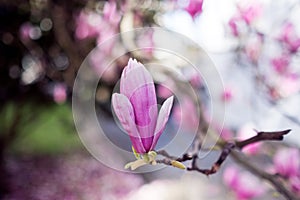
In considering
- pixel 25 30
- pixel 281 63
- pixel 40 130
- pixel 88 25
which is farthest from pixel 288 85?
pixel 40 130

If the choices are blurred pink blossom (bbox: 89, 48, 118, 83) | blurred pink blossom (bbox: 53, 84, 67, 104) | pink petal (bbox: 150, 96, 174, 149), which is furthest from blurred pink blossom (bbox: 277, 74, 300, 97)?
blurred pink blossom (bbox: 53, 84, 67, 104)

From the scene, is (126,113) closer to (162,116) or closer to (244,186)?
(162,116)

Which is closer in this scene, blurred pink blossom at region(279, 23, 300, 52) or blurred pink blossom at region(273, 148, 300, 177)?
blurred pink blossom at region(273, 148, 300, 177)

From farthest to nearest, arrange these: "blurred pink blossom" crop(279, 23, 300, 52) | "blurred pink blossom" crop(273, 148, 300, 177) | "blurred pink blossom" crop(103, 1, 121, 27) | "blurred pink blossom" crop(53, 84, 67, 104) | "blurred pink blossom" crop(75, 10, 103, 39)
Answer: "blurred pink blossom" crop(53, 84, 67, 104)
"blurred pink blossom" crop(75, 10, 103, 39)
"blurred pink blossom" crop(103, 1, 121, 27)
"blurred pink blossom" crop(279, 23, 300, 52)
"blurred pink blossom" crop(273, 148, 300, 177)

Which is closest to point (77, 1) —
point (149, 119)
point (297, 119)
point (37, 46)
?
point (37, 46)

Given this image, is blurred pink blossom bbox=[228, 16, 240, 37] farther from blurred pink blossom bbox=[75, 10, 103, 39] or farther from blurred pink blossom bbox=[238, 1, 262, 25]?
blurred pink blossom bbox=[75, 10, 103, 39]

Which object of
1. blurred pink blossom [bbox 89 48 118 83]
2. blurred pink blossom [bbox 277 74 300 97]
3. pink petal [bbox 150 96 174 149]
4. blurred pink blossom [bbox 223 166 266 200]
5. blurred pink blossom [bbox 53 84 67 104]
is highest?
pink petal [bbox 150 96 174 149]

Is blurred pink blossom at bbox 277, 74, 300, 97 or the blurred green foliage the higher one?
blurred pink blossom at bbox 277, 74, 300, 97
